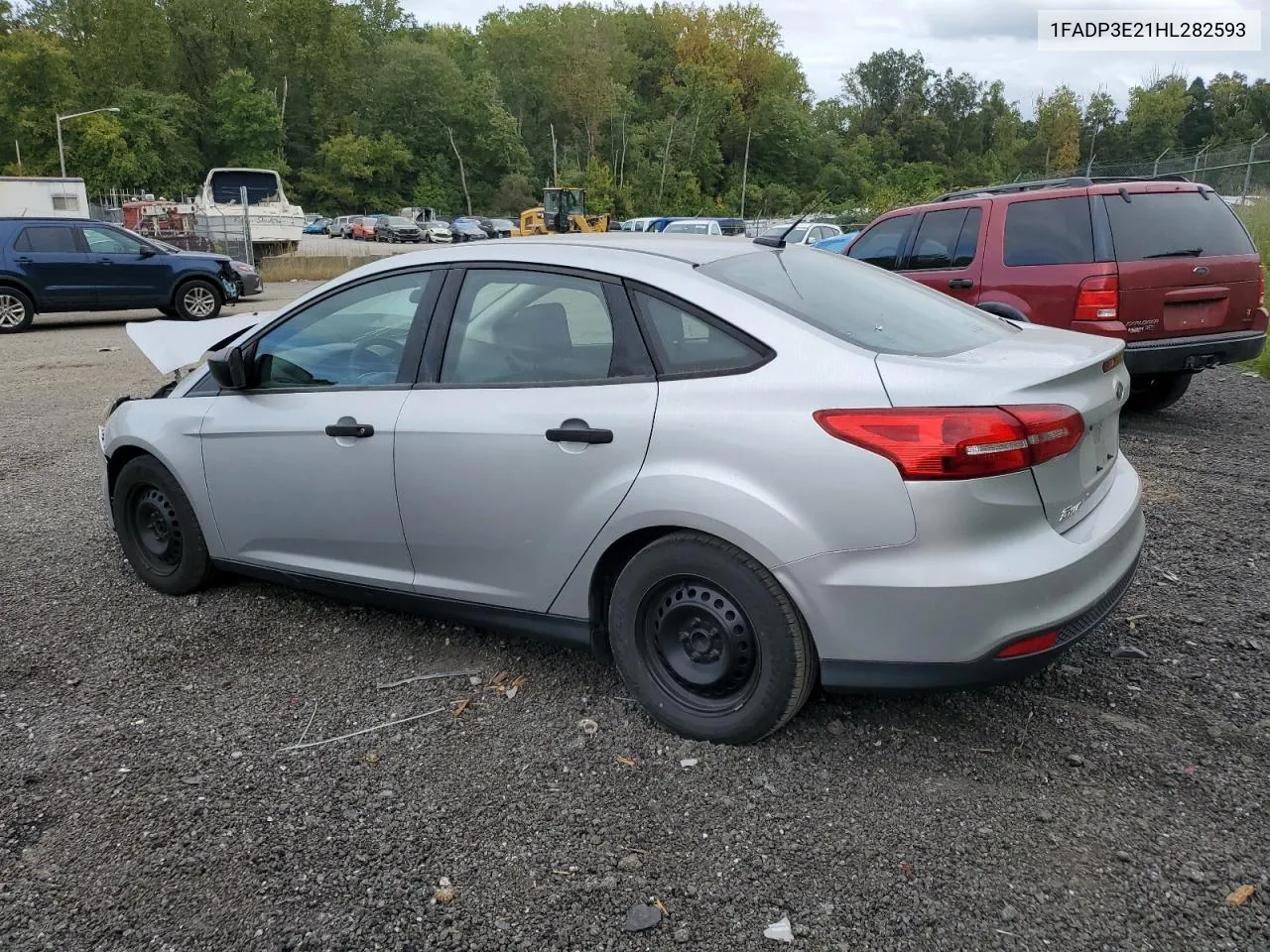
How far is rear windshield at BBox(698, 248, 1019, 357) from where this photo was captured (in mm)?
3145

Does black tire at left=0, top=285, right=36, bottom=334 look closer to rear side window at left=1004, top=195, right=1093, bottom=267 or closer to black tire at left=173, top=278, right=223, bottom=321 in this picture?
black tire at left=173, top=278, right=223, bottom=321

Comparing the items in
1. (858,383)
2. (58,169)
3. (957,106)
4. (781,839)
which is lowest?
(781,839)

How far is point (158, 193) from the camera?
2852 inches

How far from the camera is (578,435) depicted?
3166 millimetres

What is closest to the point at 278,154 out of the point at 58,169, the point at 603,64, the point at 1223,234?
the point at 58,169

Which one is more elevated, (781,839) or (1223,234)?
(1223,234)

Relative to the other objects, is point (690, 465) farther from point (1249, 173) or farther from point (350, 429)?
point (1249, 173)

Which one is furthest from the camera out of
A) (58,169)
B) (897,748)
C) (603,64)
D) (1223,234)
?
(603,64)

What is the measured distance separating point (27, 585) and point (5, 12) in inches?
3045

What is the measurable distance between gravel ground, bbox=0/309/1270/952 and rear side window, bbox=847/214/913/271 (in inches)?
198

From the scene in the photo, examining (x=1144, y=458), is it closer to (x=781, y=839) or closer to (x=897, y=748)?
(x=897, y=748)

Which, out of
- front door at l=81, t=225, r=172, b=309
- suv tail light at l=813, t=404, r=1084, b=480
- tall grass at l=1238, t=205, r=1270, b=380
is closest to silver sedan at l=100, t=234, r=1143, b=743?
suv tail light at l=813, t=404, r=1084, b=480

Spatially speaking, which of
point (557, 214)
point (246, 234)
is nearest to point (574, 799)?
point (246, 234)

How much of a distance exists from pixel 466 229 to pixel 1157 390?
5388cm
